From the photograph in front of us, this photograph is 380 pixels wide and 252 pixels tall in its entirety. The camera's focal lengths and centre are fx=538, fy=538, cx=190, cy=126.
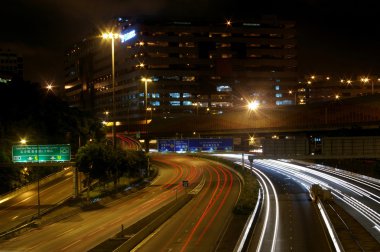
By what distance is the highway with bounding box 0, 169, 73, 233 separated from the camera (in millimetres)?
54759

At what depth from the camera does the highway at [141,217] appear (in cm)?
4022

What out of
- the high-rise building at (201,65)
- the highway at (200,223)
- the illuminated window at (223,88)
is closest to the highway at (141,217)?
the highway at (200,223)

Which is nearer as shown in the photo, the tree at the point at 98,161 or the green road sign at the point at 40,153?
the green road sign at the point at 40,153

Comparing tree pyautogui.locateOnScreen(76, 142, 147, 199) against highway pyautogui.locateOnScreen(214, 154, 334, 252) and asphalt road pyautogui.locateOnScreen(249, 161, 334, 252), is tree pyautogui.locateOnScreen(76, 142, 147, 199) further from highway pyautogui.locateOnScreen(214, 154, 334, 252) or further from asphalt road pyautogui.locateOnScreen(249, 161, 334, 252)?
asphalt road pyautogui.locateOnScreen(249, 161, 334, 252)

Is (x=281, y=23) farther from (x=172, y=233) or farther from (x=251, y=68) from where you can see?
(x=172, y=233)

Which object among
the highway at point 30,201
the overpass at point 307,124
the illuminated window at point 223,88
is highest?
the illuminated window at point 223,88

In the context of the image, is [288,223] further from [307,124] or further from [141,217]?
[307,124]

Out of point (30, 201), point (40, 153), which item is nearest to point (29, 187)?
point (30, 201)

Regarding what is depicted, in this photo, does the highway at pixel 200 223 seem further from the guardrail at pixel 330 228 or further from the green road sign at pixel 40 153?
the green road sign at pixel 40 153

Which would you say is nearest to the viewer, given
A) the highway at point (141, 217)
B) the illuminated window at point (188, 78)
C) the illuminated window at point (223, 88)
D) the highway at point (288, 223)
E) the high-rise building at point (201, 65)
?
the highway at point (288, 223)

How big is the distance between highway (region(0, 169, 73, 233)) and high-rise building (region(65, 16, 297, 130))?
9878 centimetres

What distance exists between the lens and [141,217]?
52.2m

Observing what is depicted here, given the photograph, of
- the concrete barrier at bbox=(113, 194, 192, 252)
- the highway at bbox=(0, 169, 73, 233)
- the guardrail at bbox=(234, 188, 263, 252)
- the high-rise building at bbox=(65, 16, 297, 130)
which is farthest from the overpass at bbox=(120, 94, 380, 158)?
the high-rise building at bbox=(65, 16, 297, 130)

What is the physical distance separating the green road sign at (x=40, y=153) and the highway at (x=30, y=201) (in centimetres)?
544
